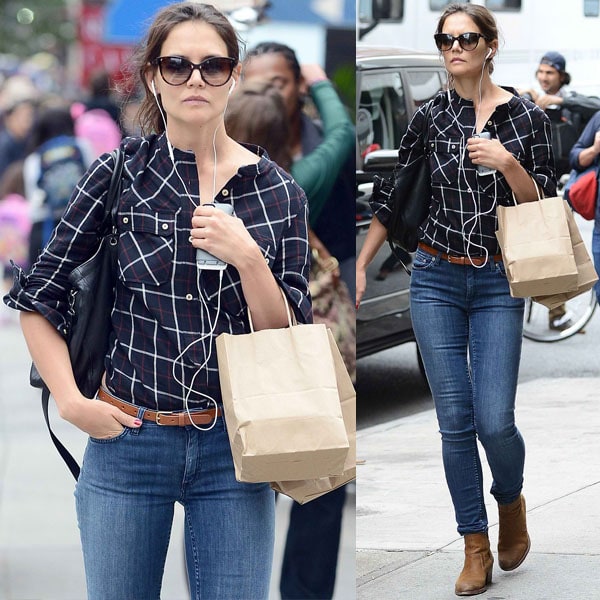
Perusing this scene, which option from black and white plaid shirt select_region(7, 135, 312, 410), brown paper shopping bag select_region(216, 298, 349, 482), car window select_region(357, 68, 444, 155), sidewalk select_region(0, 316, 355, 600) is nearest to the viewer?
brown paper shopping bag select_region(216, 298, 349, 482)

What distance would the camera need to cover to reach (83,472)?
236 cm

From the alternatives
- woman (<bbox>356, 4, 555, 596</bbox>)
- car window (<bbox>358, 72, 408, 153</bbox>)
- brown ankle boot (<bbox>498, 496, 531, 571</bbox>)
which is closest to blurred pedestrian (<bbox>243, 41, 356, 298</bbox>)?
woman (<bbox>356, 4, 555, 596</bbox>)

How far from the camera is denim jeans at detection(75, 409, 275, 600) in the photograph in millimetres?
2285

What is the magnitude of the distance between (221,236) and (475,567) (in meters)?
1.93

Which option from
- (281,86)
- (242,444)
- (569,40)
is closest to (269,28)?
(281,86)

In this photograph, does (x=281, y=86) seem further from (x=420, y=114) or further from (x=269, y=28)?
(x=420, y=114)

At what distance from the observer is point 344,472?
2.26 metres

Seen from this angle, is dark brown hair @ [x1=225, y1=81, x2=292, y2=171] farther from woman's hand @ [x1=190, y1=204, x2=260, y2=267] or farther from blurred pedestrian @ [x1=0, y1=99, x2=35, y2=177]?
blurred pedestrian @ [x1=0, y1=99, x2=35, y2=177]

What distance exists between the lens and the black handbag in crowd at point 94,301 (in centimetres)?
230

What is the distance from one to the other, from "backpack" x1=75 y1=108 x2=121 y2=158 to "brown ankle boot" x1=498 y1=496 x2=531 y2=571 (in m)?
4.84

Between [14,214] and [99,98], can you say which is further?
[14,214]

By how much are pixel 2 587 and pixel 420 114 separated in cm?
243

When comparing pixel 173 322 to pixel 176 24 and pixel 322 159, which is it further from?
pixel 322 159

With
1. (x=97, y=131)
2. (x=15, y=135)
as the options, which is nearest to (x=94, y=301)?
(x=97, y=131)
